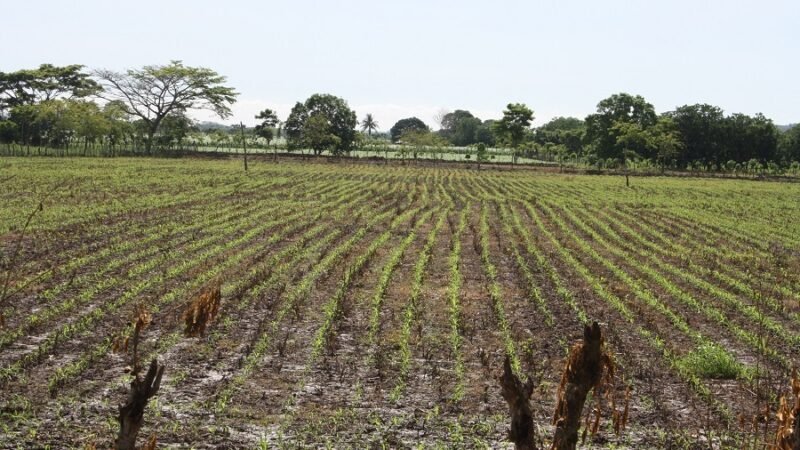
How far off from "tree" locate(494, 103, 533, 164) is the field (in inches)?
2205

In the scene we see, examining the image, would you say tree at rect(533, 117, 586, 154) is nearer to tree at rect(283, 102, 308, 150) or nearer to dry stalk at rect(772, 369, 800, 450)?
tree at rect(283, 102, 308, 150)

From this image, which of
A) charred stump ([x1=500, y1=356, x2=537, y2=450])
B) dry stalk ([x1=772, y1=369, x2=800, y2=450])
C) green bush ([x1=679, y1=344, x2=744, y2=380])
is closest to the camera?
dry stalk ([x1=772, y1=369, x2=800, y2=450])

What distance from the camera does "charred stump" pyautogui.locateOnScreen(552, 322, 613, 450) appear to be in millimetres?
3158

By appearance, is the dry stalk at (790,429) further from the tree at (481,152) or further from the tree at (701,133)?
the tree at (701,133)

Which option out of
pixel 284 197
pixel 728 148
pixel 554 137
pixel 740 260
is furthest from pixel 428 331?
pixel 554 137

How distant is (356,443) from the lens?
7.47 metres

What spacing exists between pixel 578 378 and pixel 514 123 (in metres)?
81.9

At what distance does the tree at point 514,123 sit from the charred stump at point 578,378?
79860 millimetres

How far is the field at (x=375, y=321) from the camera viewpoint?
7.93 m

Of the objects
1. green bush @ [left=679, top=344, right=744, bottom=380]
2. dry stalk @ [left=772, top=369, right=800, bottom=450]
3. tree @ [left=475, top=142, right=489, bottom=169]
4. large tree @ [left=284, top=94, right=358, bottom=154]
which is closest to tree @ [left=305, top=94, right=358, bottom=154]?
large tree @ [left=284, top=94, right=358, bottom=154]

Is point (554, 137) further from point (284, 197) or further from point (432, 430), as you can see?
point (432, 430)

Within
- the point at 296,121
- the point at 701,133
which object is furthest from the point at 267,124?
the point at 701,133

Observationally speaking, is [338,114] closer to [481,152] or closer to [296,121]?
[296,121]

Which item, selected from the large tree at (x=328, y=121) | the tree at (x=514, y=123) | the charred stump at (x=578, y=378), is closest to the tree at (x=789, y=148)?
the tree at (x=514, y=123)
